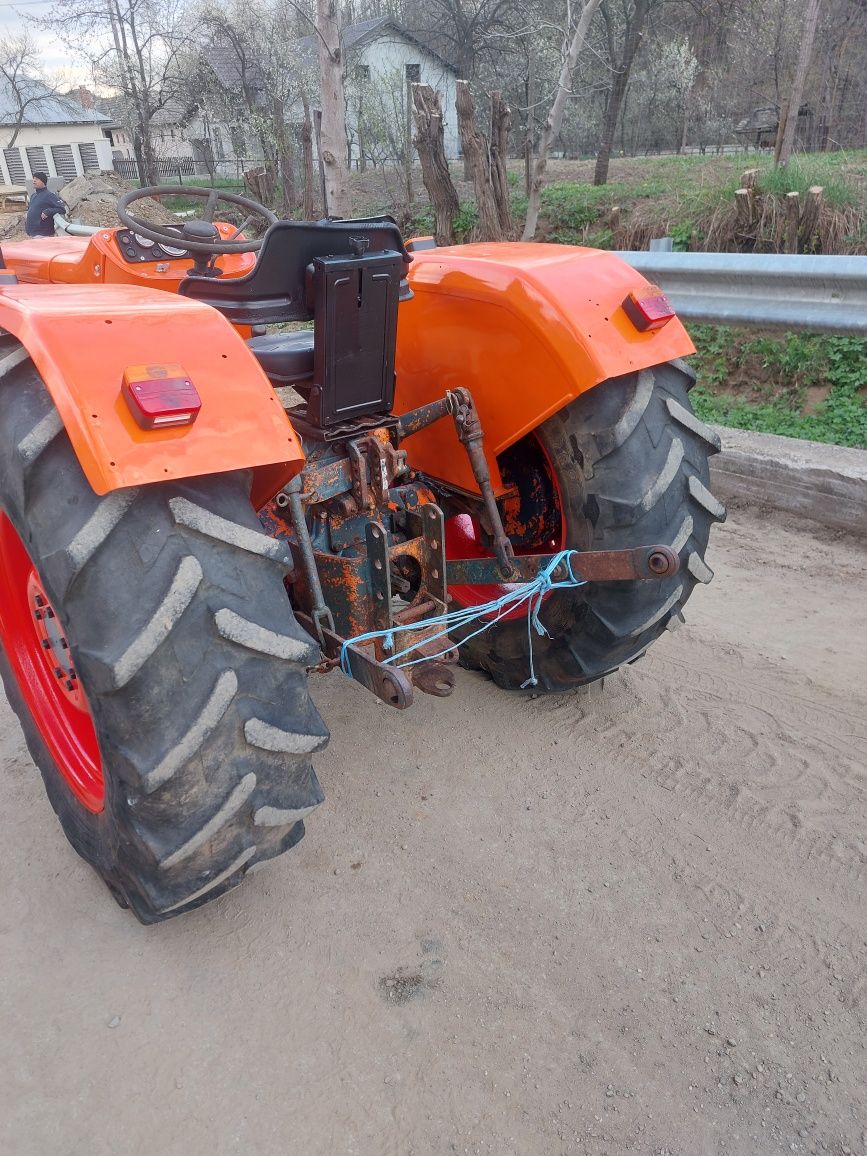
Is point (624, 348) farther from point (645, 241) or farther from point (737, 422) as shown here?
point (645, 241)

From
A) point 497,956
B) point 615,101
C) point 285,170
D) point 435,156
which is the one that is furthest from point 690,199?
point 285,170

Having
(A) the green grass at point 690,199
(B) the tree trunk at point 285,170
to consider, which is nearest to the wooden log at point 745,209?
(A) the green grass at point 690,199

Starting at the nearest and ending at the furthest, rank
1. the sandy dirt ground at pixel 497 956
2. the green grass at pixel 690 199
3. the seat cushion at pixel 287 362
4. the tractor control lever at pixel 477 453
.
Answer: the sandy dirt ground at pixel 497 956 → the seat cushion at pixel 287 362 → the tractor control lever at pixel 477 453 → the green grass at pixel 690 199

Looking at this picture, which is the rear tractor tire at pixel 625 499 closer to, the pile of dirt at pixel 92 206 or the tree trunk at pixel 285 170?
the pile of dirt at pixel 92 206

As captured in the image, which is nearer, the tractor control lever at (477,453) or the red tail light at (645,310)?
Result: the red tail light at (645,310)

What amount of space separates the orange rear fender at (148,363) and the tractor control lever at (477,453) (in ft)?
2.34

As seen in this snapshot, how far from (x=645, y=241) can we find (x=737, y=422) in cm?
313

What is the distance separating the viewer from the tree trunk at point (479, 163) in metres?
8.95

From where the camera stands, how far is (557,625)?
2588 millimetres

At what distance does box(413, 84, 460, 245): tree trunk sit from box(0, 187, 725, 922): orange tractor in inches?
266

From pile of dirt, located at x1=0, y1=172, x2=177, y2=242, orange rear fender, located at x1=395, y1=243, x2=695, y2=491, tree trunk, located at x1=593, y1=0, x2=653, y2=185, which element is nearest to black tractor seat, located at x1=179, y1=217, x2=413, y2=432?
orange rear fender, located at x1=395, y1=243, x2=695, y2=491

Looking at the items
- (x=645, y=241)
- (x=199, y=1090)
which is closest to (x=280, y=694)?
(x=199, y=1090)

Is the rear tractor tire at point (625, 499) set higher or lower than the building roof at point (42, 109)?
lower

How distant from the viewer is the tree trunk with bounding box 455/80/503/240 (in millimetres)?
8945
